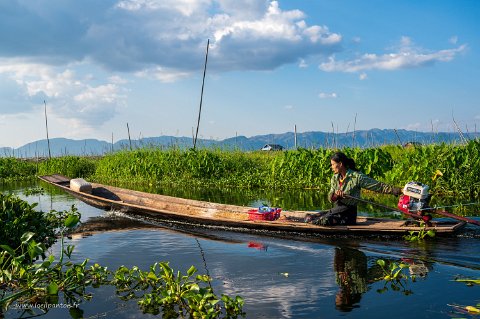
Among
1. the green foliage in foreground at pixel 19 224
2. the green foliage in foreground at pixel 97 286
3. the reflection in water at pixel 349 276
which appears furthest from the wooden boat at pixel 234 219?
the green foliage in foreground at pixel 97 286

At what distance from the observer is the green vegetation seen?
40.4ft

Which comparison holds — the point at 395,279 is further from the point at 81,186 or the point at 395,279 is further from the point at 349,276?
the point at 81,186

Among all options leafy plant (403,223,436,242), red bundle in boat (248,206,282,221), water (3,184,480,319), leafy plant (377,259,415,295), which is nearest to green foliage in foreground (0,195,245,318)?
water (3,184,480,319)

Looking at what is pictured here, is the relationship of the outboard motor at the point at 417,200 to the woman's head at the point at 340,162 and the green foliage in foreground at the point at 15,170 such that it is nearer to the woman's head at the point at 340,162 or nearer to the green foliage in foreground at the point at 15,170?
the woman's head at the point at 340,162

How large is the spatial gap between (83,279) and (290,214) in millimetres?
4647

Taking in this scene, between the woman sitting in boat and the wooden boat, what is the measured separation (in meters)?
0.22

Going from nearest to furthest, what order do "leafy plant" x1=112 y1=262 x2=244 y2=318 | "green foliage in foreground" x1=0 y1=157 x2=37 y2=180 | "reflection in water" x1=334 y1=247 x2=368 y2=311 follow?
"leafy plant" x1=112 y1=262 x2=244 y2=318
"reflection in water" x1=334 y1=247 x2=368 y2=311
"green foliage in foreground" x1=0 y1=157 x2=37 y2=180

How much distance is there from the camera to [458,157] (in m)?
12.4

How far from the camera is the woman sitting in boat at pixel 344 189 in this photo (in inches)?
301

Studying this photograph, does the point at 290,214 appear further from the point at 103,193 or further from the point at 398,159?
the point at 398,159

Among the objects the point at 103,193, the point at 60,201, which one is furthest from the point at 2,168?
the point at 103,193

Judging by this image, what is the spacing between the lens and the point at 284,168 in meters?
16.8

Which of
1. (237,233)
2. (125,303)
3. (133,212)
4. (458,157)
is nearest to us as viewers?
(125,303)

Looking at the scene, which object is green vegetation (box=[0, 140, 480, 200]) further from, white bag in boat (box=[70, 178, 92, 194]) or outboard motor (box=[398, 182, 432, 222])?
white bag in boat (box=[70, 178, 92, 194])
